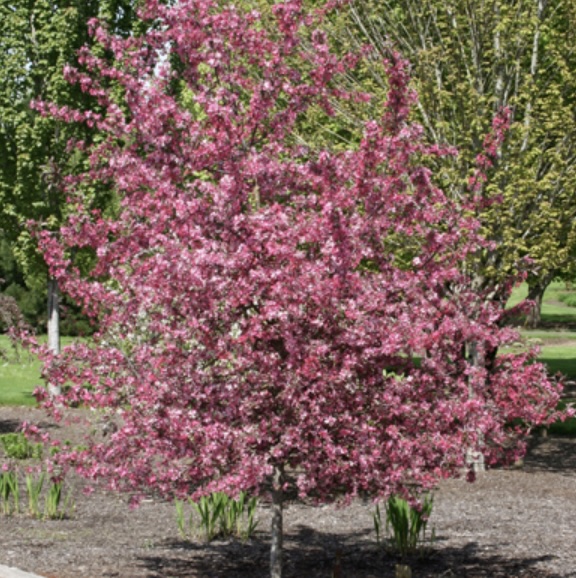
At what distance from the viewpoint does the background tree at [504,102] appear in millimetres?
13484

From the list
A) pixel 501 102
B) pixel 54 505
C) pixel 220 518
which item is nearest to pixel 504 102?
pixel 501 102

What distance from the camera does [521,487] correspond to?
1344 centimetres

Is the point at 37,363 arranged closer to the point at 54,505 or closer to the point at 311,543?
the point at 54,505

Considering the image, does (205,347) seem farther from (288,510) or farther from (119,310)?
(288,510)

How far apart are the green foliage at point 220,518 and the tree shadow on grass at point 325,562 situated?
14 centimetres

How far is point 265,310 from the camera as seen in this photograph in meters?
6.58

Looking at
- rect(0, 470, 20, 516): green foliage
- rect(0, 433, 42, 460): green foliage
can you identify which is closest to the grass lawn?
rect(0, 433, 42, 460): green foliage

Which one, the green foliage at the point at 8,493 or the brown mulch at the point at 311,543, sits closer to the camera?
the brown mulch at the point at 311,543

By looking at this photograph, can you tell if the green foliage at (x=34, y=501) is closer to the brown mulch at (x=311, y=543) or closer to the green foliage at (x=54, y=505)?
the green foliage at (x=54, y=505)

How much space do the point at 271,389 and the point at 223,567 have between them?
2466 millimetres

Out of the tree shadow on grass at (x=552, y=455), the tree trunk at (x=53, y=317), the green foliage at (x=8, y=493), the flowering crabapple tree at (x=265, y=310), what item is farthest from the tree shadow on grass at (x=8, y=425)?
the flowering crabapple tree at (x=265, y=310)

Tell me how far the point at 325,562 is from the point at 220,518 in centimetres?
128

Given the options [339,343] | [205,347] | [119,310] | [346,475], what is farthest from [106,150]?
[346,475]

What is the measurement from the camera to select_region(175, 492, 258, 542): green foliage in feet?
31.0
